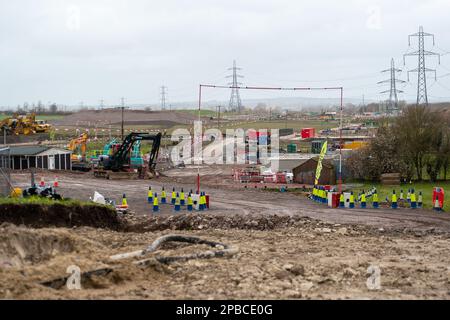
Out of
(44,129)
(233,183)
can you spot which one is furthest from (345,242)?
(44,129)

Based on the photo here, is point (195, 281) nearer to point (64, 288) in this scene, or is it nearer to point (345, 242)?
point (64, 288)

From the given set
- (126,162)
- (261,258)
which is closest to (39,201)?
(261,258)

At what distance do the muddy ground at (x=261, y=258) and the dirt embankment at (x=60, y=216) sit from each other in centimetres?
110

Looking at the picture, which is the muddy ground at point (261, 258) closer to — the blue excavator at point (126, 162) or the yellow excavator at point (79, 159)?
the blue excavator at point (126, 162)

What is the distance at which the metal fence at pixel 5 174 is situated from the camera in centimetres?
2815

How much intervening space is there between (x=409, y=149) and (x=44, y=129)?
5276 cm

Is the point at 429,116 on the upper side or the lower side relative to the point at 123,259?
upper

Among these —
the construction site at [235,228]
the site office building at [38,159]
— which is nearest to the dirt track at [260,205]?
the construction site at [235,228]

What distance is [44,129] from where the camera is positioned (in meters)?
83.4

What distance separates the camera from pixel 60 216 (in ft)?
76.4

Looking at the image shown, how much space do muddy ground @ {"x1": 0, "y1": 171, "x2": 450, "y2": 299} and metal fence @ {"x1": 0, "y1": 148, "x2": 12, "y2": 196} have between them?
21.3ft

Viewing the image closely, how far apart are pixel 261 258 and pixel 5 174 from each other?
16.9m
